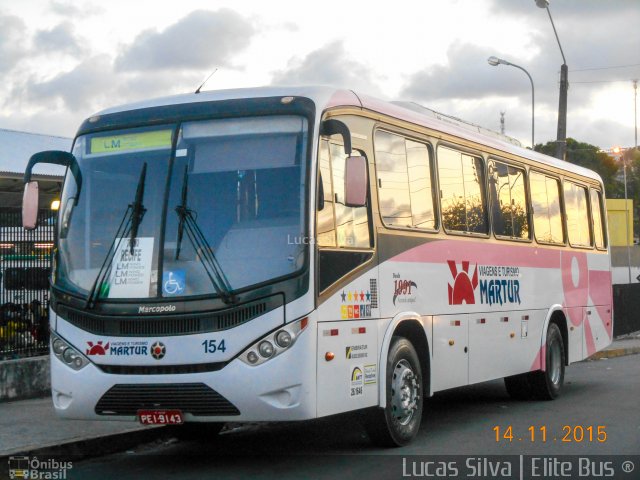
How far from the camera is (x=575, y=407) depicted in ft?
45.3

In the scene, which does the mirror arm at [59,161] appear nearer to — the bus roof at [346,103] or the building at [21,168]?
the bus roof at [346,103]

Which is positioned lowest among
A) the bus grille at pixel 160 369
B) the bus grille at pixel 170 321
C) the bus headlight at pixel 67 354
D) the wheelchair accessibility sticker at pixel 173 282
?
the bus grille at pixel 160 369

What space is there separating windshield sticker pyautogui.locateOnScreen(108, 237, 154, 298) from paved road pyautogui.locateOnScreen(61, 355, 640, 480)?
156 centimetres

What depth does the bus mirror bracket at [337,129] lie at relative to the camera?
29.9 ft

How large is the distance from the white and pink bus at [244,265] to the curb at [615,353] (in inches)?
Answer: 537

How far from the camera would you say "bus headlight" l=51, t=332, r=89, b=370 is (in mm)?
9227

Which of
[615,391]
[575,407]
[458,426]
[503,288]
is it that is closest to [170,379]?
[458,426]

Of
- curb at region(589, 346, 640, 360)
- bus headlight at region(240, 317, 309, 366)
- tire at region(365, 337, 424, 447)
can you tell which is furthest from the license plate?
curb at region(589, 346, 640, 360)

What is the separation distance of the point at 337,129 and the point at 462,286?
11.5 feet

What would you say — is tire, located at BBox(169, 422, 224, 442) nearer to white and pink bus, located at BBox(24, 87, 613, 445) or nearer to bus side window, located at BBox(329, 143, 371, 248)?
white and pink bus, located at BBox(24, 87, 613, 445)

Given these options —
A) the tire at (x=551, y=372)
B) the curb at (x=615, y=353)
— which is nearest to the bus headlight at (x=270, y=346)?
the tire at (x=551, y=372)

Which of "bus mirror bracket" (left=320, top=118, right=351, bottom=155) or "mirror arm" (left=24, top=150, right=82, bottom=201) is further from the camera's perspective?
"mirror arm" (left=24, top=150, right=82, bottom=201)

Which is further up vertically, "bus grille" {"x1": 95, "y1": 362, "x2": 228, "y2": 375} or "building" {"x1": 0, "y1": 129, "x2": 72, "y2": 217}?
"building" {"x1": 0, "y1": 129, "x2": 72, "y2": 217}

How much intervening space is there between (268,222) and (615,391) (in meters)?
8.54
